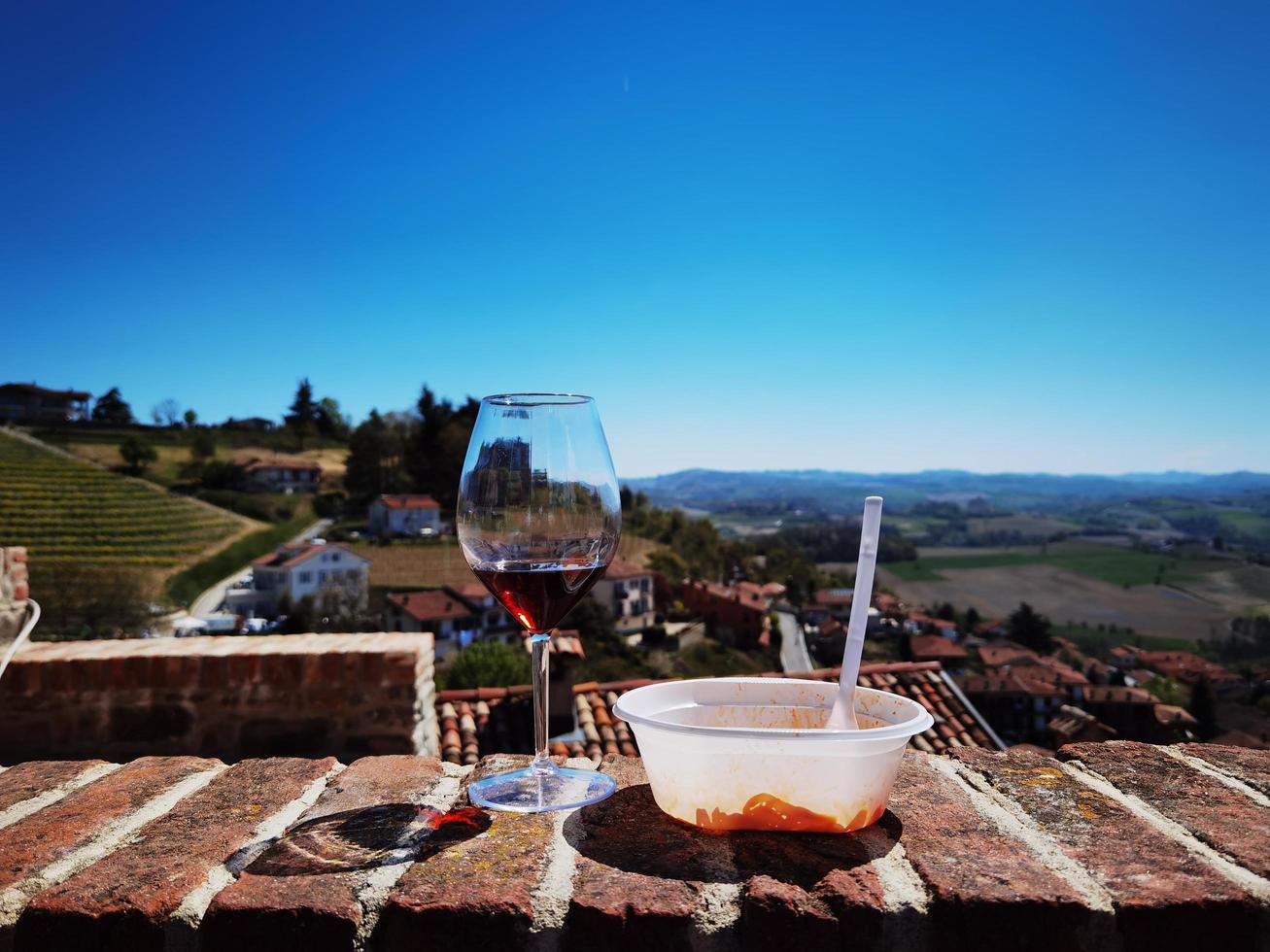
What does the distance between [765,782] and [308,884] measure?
0.42 metres

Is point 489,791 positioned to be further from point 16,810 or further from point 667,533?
point 667,533

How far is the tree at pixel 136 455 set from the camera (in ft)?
129

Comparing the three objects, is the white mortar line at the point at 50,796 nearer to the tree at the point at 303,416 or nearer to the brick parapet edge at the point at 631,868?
the brick parapet edge at the point at 631,868

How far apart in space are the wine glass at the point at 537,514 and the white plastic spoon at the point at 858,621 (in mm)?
286

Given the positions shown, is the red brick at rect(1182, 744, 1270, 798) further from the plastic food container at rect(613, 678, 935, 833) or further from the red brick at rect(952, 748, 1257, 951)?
the plastic food container at rect(613, 678, 935, 833)

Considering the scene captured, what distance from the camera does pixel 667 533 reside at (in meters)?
43.6

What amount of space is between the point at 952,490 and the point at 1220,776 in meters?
29.0

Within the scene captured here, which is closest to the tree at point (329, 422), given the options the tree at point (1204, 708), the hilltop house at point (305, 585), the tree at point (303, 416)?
the tree at point (303, 416)

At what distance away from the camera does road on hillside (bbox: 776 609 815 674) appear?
70.6 feet

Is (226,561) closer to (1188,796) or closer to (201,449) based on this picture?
(201,449)

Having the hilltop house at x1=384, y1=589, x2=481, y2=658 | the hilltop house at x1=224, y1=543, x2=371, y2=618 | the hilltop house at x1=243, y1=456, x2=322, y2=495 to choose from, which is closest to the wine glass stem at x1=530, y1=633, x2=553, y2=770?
the hilltop house at x1=384, y1=589, x2=481, y2=658

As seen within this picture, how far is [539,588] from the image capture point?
946 millimetres

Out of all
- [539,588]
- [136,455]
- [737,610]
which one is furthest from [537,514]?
[136,455]

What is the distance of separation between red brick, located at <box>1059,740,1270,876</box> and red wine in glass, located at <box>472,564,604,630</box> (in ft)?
2.15
